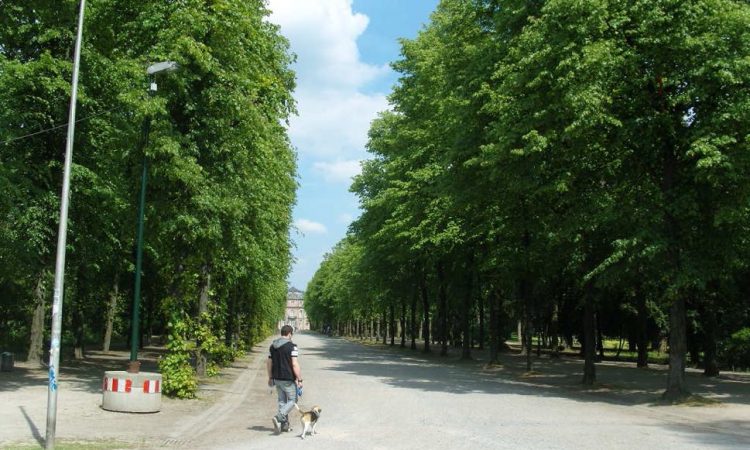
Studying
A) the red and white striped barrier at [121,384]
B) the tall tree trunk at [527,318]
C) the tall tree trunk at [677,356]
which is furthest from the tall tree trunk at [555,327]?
the red and white striped barrier at [121,384]

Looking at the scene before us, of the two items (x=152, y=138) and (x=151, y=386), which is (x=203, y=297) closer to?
(x=152, y=138)

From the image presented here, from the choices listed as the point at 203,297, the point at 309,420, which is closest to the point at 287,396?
the point at 309,420

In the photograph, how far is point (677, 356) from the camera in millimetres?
18281

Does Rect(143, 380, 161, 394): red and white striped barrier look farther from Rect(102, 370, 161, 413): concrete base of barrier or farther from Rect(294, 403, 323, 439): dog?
Rect(294, 403, 323, 439): dog

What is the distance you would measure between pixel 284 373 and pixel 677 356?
11993mm

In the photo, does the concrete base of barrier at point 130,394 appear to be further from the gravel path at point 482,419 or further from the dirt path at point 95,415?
the gravel path at point 482,419

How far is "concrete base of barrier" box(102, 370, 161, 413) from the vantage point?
13.5 m

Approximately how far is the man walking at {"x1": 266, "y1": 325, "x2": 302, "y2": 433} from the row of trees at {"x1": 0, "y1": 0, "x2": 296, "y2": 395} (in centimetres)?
570

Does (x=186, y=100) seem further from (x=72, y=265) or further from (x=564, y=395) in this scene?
(x=564, y=395)

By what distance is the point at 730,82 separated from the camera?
16141 mm

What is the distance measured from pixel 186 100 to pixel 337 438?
9665 mm

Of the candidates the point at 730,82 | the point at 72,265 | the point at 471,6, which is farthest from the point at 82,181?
the point at 730,82

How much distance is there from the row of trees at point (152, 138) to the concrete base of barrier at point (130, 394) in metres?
2.55

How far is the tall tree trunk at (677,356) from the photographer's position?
1812 cm
